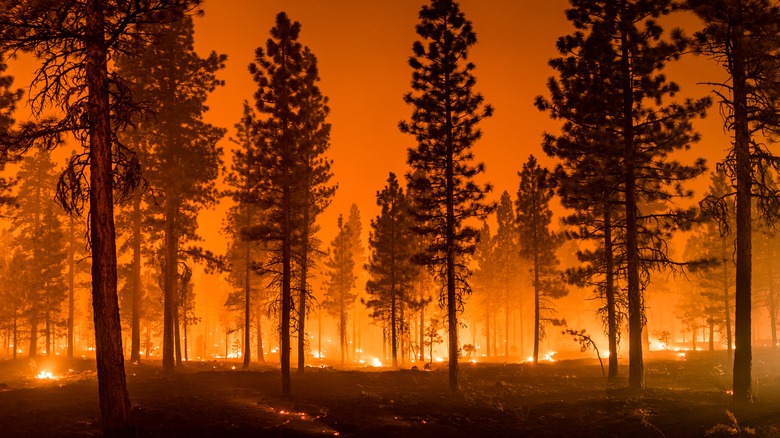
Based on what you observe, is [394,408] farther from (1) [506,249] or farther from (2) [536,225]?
(1) [506,249]

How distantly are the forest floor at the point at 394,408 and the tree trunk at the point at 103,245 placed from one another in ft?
4.82

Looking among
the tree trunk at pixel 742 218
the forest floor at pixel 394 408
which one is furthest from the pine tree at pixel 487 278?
the tree trunk at pixel 742 218

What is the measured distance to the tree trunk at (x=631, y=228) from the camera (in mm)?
19180

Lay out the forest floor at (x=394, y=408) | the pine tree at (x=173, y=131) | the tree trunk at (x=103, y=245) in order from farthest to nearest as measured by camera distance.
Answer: the pine tree at (x=173, y=131) → the forest floor at (x=394, y=408) → the tree trunk at (x=103, y=245)

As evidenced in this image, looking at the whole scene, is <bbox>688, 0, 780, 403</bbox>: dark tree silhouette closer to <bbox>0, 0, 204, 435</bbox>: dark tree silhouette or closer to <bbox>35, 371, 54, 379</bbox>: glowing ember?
<bbox>0, 0, 204, 435</bbox>: dark tree silhouette

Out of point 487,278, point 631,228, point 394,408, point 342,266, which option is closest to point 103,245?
point 394,408

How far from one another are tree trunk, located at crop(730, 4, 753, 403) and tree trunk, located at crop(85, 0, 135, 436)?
1693 cm

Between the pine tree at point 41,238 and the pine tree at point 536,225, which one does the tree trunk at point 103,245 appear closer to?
the pine tree at point 536,225

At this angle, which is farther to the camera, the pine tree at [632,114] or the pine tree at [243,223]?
the pine tree at [243,223]

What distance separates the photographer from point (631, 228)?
19.5 metres

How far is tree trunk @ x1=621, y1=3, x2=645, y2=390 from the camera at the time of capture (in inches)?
755

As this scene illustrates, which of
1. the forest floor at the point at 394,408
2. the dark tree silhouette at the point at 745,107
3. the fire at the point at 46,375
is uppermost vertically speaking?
the dark tree silhouette at the point at 745,107

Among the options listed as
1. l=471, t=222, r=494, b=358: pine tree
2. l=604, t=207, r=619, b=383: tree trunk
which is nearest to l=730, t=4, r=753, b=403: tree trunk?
l=604, t=207, r=619, b=383: tree trunk

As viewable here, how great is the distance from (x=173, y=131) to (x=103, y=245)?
16.7m
